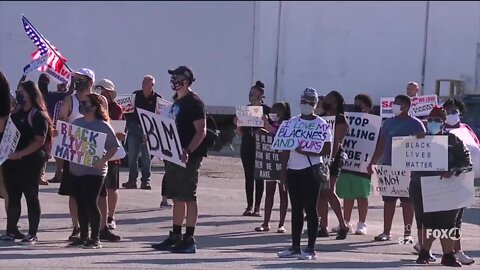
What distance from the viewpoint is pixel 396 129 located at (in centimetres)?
1227

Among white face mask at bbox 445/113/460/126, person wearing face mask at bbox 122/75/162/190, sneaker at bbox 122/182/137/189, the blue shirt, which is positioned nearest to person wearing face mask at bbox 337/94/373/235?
the blue shirt

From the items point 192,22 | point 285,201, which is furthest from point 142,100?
point 192,22

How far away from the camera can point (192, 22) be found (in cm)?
2533

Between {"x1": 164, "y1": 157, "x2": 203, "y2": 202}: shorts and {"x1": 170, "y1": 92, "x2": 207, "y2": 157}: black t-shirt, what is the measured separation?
154mm

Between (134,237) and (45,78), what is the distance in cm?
543

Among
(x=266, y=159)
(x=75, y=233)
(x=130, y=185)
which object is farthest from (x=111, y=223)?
(x=130, y=185)

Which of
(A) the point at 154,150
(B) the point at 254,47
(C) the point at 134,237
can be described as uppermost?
(B) the point at 254,47

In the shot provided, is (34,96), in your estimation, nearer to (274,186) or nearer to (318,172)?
(318,172)

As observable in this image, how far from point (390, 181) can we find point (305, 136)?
1.98 metres

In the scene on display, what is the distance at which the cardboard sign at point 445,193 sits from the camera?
1079 centimetres

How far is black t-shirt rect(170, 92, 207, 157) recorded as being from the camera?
10.9m

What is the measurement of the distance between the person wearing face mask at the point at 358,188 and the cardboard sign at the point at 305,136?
7.60ft

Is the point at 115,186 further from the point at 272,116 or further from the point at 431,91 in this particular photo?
the point at 431,91

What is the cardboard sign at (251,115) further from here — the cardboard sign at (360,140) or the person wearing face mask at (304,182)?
the person wearing face mask at (304,182)
